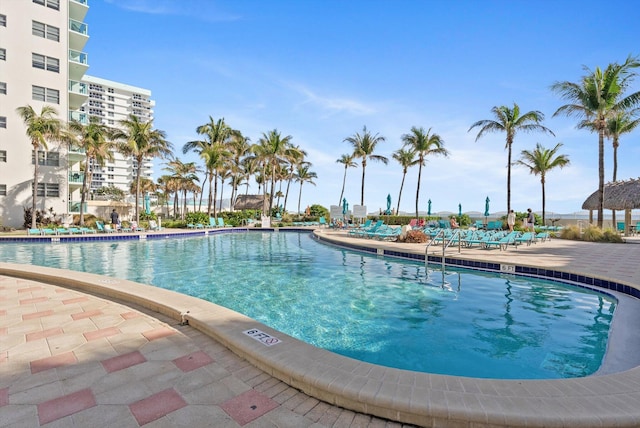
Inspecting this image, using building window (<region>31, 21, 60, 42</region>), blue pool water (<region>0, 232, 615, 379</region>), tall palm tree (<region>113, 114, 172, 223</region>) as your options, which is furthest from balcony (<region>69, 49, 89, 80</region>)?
blue pool water (<region>0, 232, 615, 379</region>)

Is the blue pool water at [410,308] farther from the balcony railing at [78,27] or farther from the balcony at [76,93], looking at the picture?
the balcony railing at [78,27]

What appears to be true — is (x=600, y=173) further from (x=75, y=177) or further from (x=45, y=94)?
(x=45, y=94)

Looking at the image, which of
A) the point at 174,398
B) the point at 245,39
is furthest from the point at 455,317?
the point at 245,39

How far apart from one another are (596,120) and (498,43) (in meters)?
11.3

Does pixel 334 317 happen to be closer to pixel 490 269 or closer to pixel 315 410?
pixel 315 410

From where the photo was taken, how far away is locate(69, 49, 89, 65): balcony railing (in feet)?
89.2

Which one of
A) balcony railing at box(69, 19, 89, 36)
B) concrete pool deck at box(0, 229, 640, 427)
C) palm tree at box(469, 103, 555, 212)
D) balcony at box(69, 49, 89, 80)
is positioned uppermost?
balcony railing at box(69, 19, 89, 36)

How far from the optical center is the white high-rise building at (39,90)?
23.5 meters

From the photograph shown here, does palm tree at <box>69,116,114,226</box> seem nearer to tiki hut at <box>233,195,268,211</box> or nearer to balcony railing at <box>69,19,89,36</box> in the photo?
balcony railing at <box>69,19,89,36</box>

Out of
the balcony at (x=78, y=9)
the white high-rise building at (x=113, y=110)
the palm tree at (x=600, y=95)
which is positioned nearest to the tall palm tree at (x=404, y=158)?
the palm tree at (x=600, y=95)

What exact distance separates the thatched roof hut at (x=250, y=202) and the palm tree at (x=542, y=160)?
2914cm

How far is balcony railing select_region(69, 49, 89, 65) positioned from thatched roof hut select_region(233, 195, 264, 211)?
2138 centimetres

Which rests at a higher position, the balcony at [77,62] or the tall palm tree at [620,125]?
the balcony at [77,62]

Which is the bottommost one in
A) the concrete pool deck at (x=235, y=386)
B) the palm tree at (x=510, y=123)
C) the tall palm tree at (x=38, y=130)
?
the concrete pool deck at (x=235, y=386)
